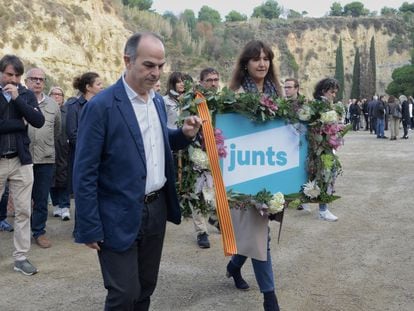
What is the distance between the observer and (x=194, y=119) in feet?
10.8

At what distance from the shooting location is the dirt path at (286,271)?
4543 millimetres

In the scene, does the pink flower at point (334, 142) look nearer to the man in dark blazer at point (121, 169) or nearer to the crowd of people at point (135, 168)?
the crowd of people at point (135, 168)

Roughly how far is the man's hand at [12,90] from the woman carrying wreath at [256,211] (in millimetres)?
2286

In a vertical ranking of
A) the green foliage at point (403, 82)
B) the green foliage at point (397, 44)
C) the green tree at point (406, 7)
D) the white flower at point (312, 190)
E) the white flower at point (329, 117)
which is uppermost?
the green tree at point (406, 7)

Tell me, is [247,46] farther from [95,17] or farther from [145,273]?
[95,17]

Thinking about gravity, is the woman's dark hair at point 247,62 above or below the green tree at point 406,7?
below

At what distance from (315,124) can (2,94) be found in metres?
3.22

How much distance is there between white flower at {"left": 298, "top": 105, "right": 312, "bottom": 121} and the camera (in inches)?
150

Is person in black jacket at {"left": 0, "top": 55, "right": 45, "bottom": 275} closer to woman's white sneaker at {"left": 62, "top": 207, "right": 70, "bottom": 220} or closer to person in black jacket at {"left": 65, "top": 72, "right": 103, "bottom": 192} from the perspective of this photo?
person in black jacket at {"left": 65, "top": 72, "right": 103, "bottom": 192}

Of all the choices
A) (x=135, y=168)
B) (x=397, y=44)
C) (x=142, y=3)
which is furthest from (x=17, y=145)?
(x=142, y=3)

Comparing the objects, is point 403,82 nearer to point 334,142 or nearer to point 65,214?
point 65,214

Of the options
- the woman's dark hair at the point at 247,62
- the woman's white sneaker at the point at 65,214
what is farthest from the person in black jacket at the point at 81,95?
the woman's dark hair at the point at 247,62

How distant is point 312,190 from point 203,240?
2669mm

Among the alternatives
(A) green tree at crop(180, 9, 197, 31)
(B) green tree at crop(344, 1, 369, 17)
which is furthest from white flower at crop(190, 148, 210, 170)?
(B) green tree at crop(344, 1, 369, 17)
